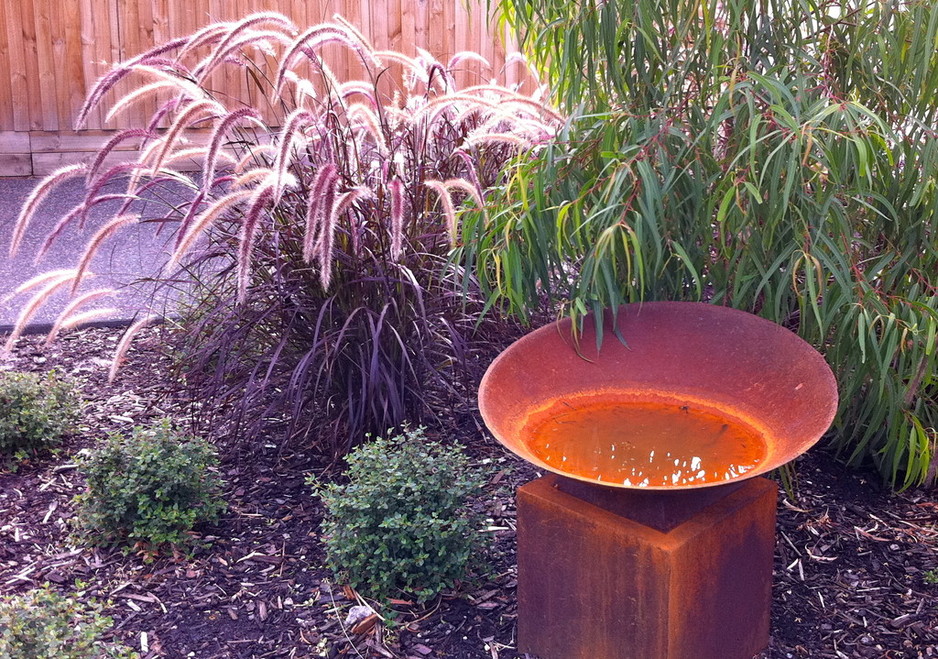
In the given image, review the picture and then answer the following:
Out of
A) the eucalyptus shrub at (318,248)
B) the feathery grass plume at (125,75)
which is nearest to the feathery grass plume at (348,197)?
the eucalyptus shrub at (318,248)

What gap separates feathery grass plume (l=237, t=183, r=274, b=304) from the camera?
2486 mm

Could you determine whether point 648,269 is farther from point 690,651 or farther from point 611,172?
point 690,651

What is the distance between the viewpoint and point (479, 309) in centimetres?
350

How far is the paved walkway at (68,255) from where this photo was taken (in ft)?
15.7

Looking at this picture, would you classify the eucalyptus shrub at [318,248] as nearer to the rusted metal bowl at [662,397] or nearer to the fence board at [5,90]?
the rusted metal bowl at [662,397]

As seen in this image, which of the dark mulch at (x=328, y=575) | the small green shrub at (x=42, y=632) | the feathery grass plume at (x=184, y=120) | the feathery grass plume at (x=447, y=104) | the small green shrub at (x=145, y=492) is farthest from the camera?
the feathery grass plume at (x=447, y=104)

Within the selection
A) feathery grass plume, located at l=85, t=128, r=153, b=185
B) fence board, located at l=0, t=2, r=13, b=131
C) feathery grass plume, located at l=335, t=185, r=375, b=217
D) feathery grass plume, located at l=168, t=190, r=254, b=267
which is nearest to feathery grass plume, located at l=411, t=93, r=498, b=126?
feathery grass plume, located at l=335, t=185, r=375, b=217

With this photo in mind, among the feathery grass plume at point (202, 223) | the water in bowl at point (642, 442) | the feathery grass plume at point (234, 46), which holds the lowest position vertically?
the water in bowl at point (642, 442)

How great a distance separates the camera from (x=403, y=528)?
237 centimetres

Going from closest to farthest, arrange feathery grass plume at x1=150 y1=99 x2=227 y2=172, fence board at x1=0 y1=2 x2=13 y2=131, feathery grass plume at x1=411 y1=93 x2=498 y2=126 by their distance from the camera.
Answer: feathery grass plume at x1=150 y1=99 x2=227 y2=172 → feathery grass plume at x1=411 y1=93 x2=498 y2=126 → fence board at x1=0 y1=2 x2=13 y2=131

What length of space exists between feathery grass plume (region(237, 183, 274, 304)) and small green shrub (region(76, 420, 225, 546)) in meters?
0.55

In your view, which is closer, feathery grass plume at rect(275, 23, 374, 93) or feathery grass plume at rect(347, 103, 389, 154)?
feathery grass plume at rect(275, 23, 374, 93)

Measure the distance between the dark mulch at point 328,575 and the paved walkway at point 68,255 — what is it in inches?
61.3

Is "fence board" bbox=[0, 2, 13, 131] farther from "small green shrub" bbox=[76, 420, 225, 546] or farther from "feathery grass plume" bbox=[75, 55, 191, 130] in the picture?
"small green shrub" bbox=[76, 420, 225, 546]
